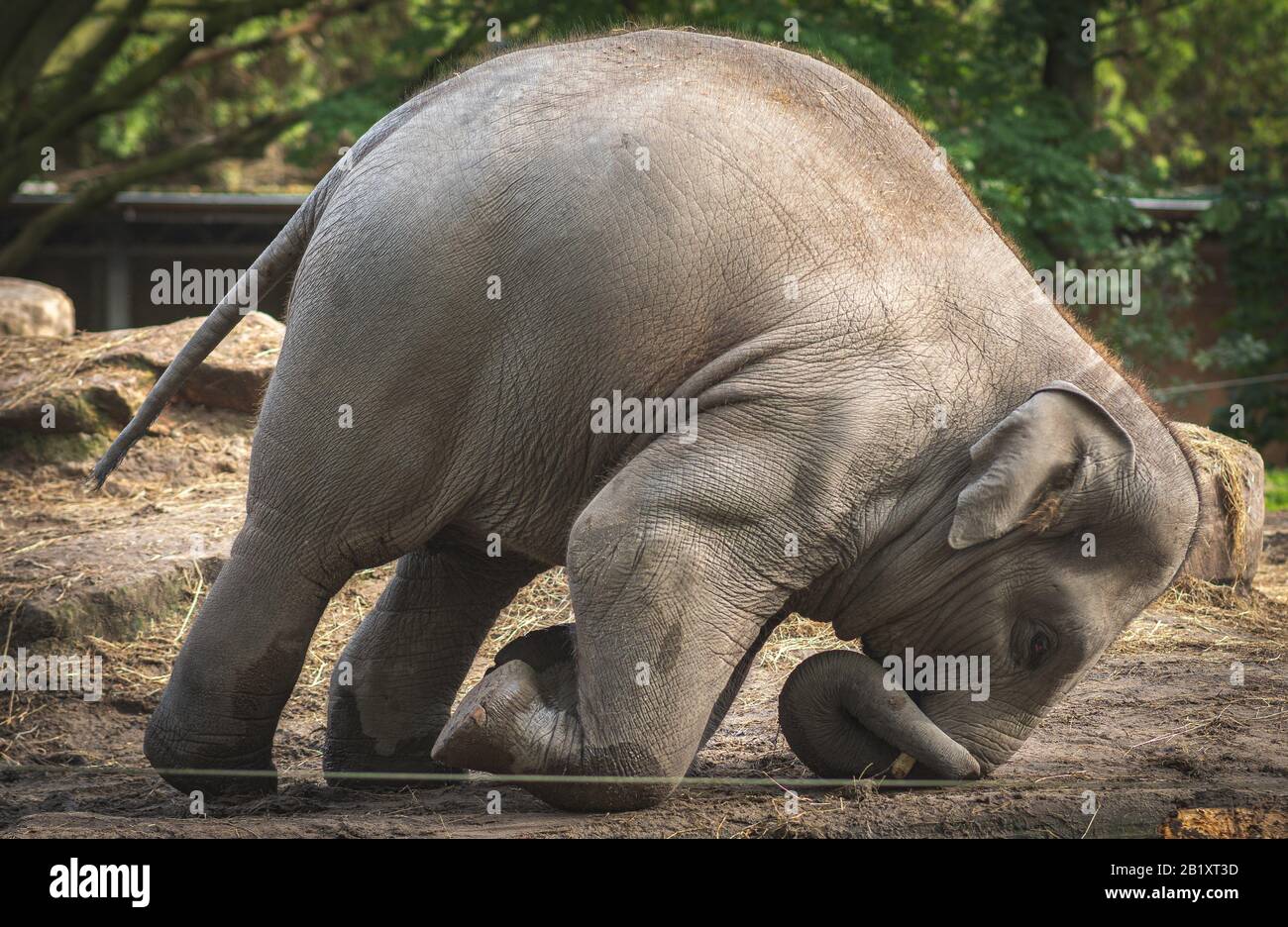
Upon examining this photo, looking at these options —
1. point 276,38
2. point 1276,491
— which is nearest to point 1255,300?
point 1276,491

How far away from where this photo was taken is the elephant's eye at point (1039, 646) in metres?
4.40

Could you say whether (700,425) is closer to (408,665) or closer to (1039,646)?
(1039,646)

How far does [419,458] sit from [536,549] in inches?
17.7

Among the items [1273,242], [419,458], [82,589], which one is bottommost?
[82,589]

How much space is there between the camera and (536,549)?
14.8 ft

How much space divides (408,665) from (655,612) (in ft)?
5.27

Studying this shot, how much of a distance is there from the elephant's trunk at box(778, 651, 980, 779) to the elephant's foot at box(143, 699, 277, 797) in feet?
5.41

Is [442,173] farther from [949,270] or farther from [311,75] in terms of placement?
[311,75]

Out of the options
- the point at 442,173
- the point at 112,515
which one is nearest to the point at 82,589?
the point at 112,515

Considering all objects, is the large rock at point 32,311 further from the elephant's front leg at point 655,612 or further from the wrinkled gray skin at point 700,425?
the elephant's front leg at point 655,612

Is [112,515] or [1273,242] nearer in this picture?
[112,515]

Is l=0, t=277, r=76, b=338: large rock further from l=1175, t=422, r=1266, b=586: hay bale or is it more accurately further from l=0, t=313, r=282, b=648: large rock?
l=1175, t=422, r=1266, b=586: hay bale

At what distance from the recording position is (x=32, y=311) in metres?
10.4

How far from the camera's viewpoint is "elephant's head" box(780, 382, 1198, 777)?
414 centimetres
